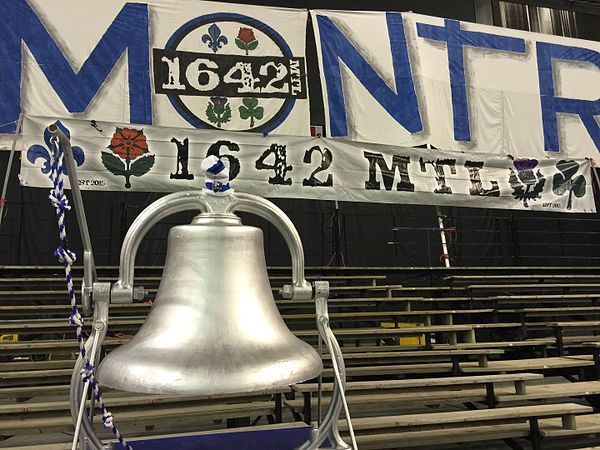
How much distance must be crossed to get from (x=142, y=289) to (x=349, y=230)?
520 cm

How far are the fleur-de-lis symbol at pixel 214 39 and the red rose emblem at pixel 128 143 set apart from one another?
2.51 feet

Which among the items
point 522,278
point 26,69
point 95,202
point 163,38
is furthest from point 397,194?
point 95,202

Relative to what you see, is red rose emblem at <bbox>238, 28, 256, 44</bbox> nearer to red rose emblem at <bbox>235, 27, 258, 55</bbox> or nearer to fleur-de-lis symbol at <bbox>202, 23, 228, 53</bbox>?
red rose emblem at <bbox>235, 27, 258, 55</bbox>

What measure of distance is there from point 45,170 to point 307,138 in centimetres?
166

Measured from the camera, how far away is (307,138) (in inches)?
125

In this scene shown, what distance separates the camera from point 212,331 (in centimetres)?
66

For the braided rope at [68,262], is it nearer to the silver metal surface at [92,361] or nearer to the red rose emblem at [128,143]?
the silver metal surface at [92,361]

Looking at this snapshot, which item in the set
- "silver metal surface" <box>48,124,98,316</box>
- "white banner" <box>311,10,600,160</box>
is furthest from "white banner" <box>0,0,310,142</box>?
"silver metal surface" <box>48,124,98,316</box>

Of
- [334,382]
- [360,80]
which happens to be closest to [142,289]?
[334,382]

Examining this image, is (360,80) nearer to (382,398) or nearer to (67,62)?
(67,62)

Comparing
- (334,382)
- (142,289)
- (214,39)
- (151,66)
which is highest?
(214,39)

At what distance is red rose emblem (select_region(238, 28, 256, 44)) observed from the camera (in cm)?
316

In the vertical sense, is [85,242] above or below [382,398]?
above

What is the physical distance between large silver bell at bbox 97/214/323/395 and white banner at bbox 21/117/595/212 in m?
2.23
